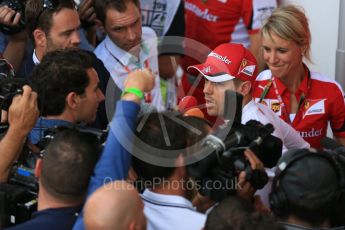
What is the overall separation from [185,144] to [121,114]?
277mm

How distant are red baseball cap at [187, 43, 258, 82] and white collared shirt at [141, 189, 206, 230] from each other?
960mm

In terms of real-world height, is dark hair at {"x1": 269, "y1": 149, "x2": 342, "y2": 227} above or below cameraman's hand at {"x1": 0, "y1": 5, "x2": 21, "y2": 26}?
below

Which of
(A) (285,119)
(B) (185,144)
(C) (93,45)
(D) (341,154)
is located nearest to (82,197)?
(B) (185,144)

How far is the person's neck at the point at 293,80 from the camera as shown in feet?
11.2

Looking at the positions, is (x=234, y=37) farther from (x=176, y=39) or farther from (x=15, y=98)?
(x=15, y=98)

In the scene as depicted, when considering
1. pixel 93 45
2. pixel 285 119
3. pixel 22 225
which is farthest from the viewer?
pixel 93 45

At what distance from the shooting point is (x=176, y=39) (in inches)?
170

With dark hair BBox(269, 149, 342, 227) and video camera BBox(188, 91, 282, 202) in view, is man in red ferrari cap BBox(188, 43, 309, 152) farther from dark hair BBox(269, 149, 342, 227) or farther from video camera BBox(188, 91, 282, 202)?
dark hair BBox(269, 149, 342, 227)

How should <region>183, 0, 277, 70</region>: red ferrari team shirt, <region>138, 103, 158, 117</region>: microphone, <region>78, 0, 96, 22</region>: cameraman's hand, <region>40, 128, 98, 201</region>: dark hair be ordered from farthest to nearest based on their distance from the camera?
<region>183, 0, 277, 70</region>: red ferrari team shirt → <region>78, 0, 96, 22</region>: cameraman's hand → <region>138, 103, 158, 117</region>: microphone → <region>40, 128, 98, 201</region>: dark hair

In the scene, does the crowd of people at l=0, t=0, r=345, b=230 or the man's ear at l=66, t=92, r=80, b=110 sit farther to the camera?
the man's ear at l=66, t=92, r=80, b=110

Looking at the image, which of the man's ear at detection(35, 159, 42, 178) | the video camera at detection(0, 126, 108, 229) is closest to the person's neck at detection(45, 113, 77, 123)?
the video camera at detection(0, 126, 108, 229)

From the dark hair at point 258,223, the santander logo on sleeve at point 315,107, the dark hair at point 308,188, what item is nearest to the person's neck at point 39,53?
the santander logo on sleeve at point 315,107

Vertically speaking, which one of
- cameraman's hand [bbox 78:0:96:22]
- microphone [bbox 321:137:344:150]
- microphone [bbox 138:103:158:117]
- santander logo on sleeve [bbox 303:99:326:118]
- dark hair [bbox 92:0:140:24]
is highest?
dark hair [bbox 92:0:140:24]

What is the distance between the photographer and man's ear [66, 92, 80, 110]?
284cm
